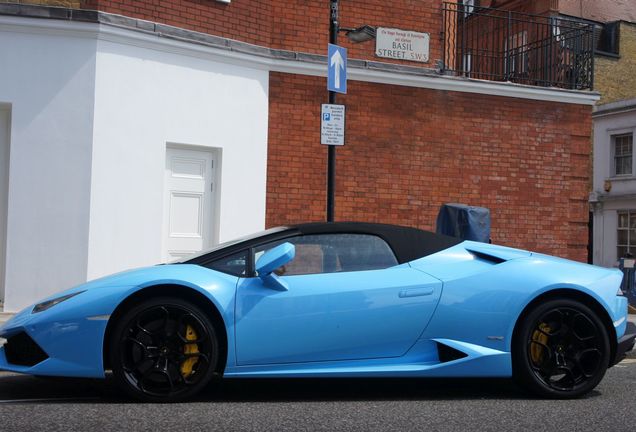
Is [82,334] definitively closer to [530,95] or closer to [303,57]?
[303,57]

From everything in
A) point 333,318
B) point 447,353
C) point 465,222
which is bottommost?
point 447,353

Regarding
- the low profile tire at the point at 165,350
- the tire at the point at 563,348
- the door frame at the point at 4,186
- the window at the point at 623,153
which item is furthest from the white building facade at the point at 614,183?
the low profile tire at the point at 165,350

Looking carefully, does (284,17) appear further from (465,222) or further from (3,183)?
(3,183)

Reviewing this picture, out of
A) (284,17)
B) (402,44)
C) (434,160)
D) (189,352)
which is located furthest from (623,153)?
(189,352)

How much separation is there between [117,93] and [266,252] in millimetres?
6023

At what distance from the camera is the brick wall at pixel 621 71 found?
33281 millimetres

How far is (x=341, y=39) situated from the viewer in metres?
12.9

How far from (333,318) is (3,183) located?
21.8ft

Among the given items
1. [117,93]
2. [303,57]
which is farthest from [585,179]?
[117,93]

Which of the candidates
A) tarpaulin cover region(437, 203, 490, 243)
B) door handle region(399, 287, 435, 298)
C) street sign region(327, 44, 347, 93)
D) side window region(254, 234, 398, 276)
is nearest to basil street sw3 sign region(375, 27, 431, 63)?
street sign region(327, 44, 347, 93)

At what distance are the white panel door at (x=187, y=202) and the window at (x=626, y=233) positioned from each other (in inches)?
859

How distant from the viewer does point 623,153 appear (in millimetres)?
30672

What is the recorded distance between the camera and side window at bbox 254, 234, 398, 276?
5730 millimetres

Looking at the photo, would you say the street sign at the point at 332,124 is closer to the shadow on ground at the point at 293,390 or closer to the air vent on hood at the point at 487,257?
the shadow on ground at the point at 293,390
